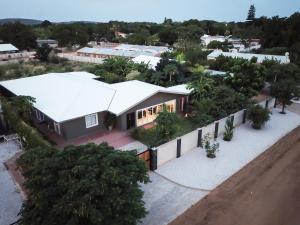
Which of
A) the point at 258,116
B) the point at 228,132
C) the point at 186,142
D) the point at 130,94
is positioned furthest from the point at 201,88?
the point at 186,142

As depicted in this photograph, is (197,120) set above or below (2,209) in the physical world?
above

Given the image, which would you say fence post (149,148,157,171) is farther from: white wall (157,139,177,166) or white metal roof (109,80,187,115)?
white metal roof (109,80,187,115)

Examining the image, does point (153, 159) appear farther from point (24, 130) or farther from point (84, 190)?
point (24, 130)

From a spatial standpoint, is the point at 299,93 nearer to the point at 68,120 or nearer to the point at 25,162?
the point at 68,120

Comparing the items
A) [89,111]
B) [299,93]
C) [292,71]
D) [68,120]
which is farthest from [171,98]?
[292,71]

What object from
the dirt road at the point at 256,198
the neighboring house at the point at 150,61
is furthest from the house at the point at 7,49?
the dirt road at the point at 256,198

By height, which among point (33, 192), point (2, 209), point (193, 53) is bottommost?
point (2, 209)

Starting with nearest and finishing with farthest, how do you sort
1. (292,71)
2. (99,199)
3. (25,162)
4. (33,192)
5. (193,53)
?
(99,199), (33,192), (25,162), (292,71), (193,53)
